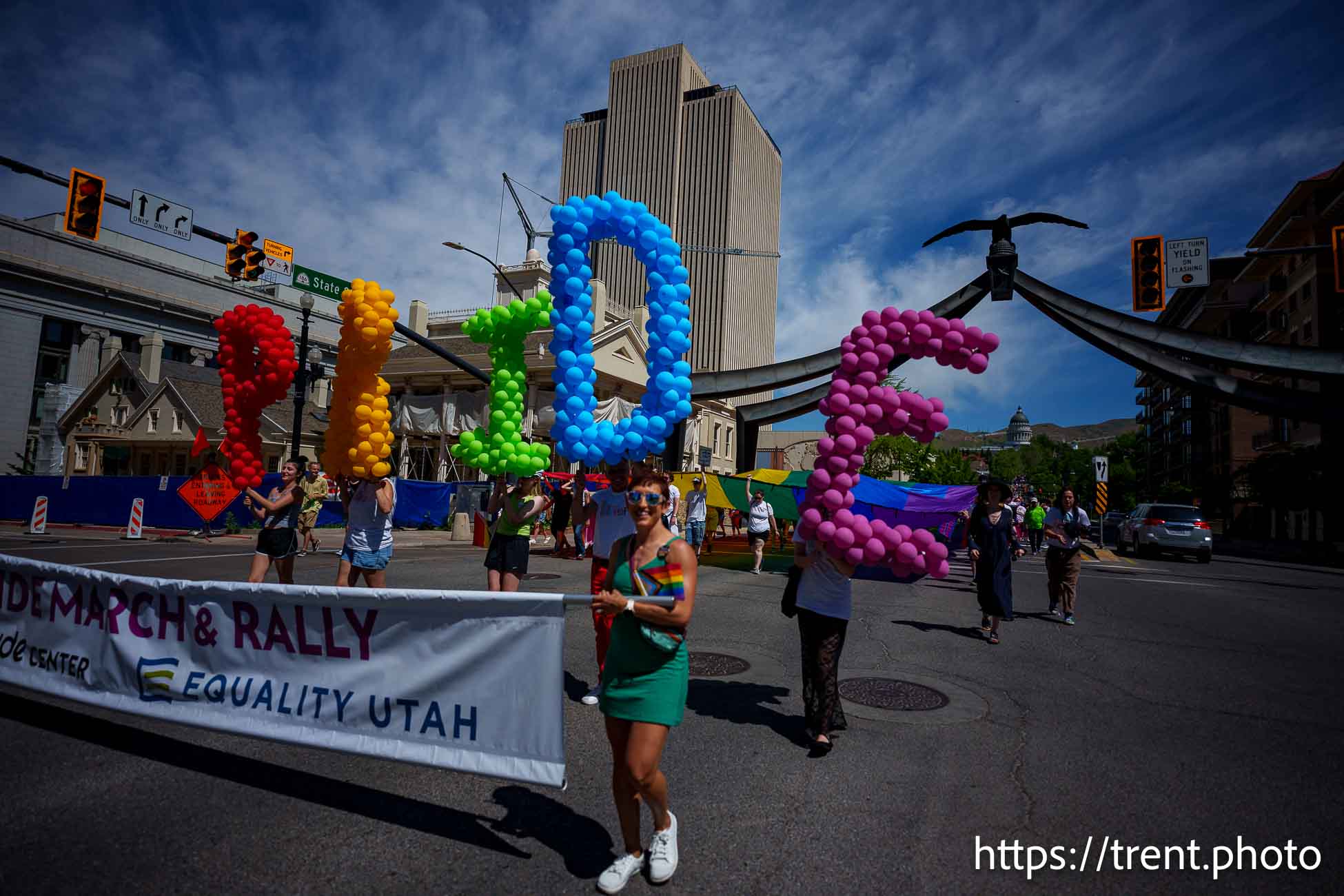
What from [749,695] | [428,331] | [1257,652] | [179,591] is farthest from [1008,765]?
[428,331]

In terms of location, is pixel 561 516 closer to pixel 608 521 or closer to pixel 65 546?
pixel 608 521

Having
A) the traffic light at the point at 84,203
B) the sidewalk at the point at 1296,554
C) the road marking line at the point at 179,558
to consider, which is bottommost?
the road marking line at the point at 179,558

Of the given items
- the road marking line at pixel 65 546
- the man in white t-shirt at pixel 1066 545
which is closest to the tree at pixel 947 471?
the man in white t-shirt at pixel 1066 545

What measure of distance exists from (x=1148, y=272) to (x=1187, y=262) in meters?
0.77

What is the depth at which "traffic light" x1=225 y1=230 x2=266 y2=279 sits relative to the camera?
13758mm

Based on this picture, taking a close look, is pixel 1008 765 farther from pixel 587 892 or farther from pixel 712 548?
pixel 712 548

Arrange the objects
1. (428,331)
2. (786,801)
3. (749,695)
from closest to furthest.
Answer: (786,801) → (749,695) → (428,331)

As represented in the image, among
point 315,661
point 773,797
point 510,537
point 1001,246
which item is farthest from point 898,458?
point 315,661

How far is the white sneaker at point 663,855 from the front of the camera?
9.80 ft

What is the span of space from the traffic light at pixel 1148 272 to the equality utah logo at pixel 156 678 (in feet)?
55.1

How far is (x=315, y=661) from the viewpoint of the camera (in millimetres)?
4000

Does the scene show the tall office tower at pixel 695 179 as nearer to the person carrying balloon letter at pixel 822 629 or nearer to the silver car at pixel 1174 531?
the silver car at pixel 1174 531

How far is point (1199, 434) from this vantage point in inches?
2928

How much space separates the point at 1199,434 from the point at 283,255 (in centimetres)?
8785
